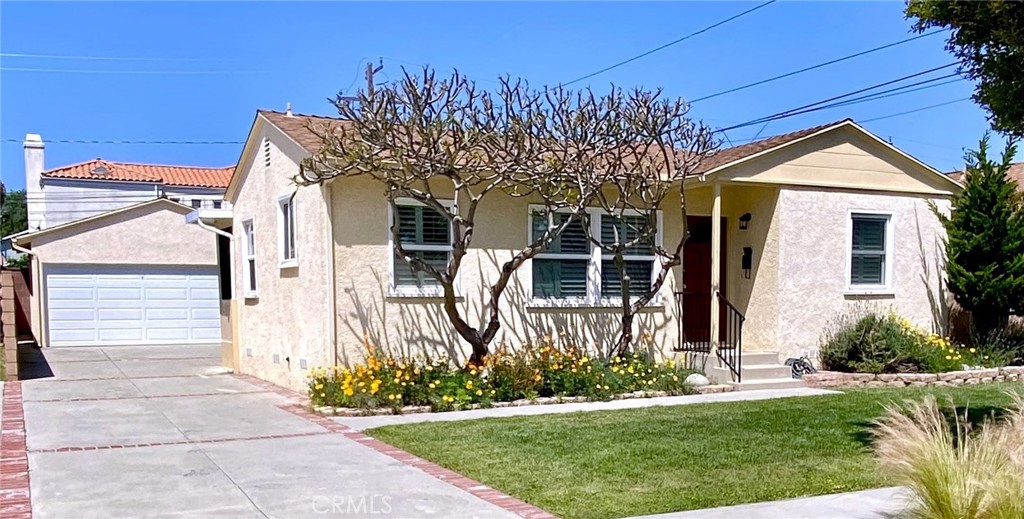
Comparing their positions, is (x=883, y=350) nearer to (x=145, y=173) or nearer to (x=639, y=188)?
(x=639, y=188)

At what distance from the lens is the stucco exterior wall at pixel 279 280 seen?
34.0 ft

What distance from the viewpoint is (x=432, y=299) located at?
1063 centimetres

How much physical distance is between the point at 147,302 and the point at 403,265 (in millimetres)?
12385

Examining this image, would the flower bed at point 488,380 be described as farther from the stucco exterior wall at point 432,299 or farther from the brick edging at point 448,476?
the brick edging at point 448,476

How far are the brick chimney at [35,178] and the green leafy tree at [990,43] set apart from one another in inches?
1083

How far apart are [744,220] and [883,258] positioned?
2.52 metres

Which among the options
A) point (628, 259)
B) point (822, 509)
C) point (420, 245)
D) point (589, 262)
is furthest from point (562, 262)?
point (822, 509)

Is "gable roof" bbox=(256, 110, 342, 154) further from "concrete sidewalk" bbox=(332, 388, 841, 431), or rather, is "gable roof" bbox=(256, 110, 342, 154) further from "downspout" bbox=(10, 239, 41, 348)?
"downspout" bbox=(10, 239, 41, 348)

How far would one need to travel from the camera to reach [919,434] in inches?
173

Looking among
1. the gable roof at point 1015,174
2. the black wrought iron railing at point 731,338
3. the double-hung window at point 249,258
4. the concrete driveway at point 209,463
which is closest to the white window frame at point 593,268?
the black wrought iron railing at point 731,338

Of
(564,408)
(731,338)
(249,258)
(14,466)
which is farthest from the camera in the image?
(249,258)

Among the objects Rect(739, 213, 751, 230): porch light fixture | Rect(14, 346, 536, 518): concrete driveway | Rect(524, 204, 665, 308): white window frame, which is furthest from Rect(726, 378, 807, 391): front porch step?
Rect(14, 346, 536, 518): concrete driveway

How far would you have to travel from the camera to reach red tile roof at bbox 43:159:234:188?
26875 millimetres

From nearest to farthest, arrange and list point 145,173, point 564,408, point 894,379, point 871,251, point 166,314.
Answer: point 564,408 → point 894,379 → point 871,251 → point 166,314 → point 145,173
